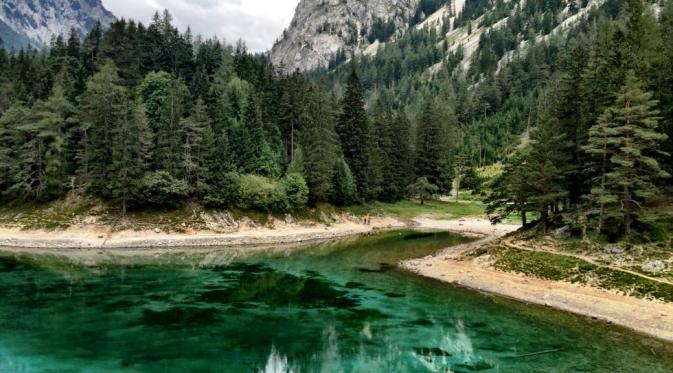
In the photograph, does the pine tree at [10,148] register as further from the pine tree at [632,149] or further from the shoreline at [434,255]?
the pine tree at [632,149]

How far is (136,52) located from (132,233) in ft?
149

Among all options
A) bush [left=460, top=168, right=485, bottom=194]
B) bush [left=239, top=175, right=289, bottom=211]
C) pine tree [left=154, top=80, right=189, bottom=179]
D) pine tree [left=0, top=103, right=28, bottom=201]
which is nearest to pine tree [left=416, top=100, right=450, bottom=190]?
bush [left=460, top=168, right=485, bottom=194]

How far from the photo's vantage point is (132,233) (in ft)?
205

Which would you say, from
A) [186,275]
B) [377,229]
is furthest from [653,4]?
[186,275]

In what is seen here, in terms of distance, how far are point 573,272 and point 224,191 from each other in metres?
47.3

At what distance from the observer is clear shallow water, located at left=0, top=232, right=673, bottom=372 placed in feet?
78.7

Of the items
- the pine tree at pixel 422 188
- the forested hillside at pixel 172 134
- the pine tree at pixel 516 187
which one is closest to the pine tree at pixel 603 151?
the pine tree at pixel 516 187

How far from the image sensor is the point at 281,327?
98.4 ft

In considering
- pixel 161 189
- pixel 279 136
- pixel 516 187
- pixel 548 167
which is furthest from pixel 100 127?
pixel 548 167

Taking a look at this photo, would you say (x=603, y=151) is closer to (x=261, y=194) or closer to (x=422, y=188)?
(x=261, y=194)

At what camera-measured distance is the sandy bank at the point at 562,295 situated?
29312mm

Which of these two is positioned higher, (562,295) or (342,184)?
(342,184)

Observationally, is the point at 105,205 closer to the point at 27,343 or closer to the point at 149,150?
the point at 149,150

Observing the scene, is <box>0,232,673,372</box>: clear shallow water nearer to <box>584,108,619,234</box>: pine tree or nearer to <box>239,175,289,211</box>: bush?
<box>584,108,619,234</box>: pine tree
